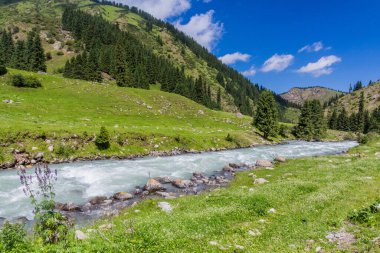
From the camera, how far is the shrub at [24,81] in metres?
73.4

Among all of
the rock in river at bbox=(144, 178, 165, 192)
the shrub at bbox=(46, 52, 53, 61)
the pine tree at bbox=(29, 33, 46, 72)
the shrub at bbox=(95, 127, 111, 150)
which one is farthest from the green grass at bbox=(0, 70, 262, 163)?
the shrub at bbox=(46, 52, 53, 61)

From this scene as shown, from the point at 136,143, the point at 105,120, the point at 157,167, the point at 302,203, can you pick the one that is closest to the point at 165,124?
the point at 105,120

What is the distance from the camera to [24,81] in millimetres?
74438

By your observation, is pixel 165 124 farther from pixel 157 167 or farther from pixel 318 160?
pixel 318 160

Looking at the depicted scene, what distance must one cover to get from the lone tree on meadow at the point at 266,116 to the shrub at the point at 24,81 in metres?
64.3

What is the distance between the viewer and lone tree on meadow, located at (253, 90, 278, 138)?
87.1m

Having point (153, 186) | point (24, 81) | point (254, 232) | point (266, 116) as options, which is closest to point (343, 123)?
point (266, 116)

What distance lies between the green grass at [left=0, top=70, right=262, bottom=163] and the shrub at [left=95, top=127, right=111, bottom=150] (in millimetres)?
1062

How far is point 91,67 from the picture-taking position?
354 feet

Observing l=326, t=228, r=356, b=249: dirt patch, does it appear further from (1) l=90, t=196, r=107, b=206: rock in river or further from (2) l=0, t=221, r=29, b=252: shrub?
(1) l=90, t=196, r=107, b=206: rock in river

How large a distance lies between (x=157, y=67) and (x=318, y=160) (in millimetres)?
127748

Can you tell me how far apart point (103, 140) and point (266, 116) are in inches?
2212

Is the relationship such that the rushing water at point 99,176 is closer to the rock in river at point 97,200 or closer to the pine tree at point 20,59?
the rock in river at point 97,200

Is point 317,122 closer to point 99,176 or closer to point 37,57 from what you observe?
point 99,176
